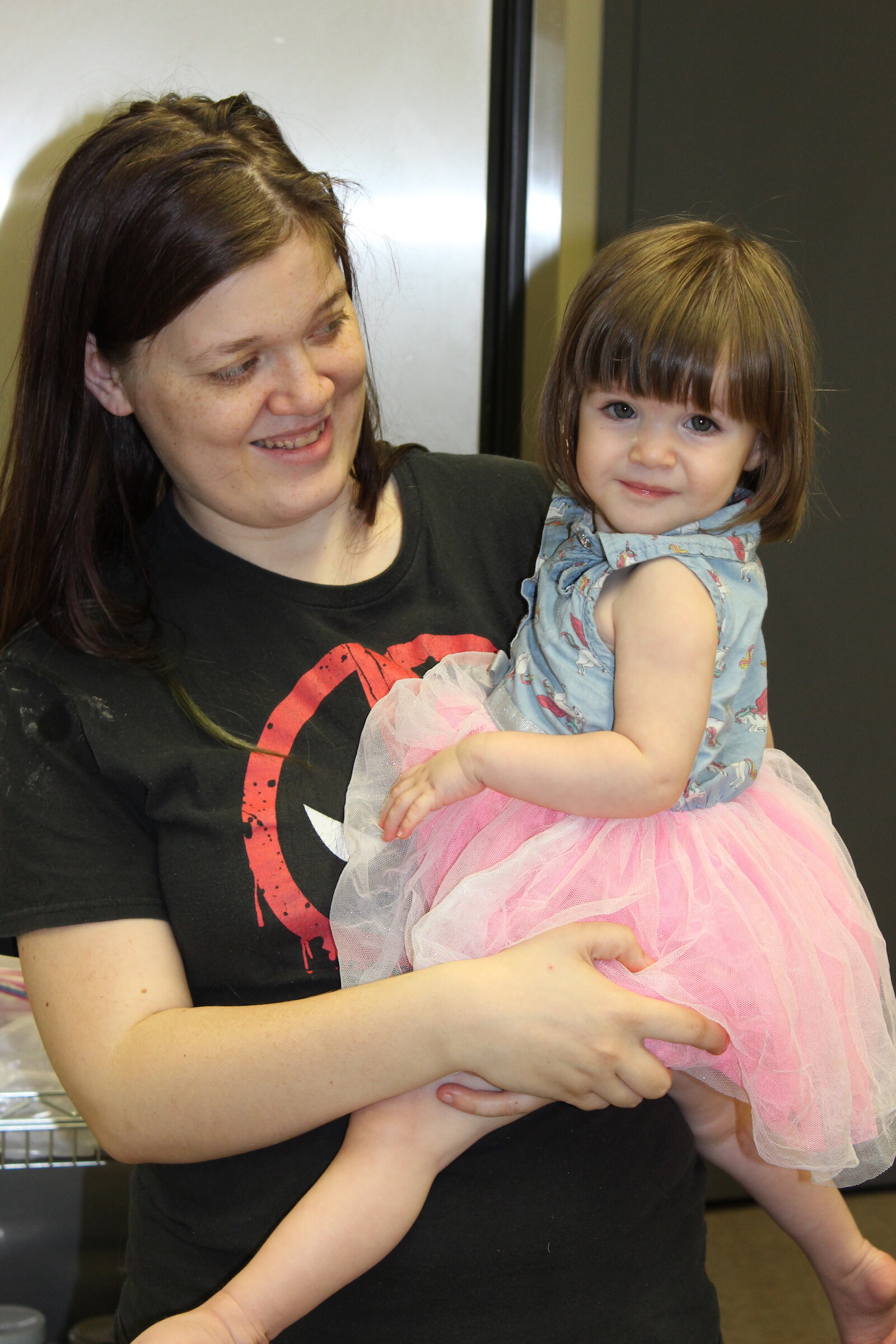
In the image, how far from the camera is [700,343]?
971 mm

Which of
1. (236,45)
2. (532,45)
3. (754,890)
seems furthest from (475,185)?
(754,890)

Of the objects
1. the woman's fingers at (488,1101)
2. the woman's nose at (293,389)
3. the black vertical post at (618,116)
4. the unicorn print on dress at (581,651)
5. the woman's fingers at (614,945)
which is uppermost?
the black vertical post at (618,116)

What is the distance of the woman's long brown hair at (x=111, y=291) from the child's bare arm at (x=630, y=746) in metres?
0.25

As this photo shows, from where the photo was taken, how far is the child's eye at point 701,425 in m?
1.00

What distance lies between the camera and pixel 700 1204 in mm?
1109

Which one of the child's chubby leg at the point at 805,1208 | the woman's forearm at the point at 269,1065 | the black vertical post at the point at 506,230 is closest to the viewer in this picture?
the woman's forearm at the point at 269,1065

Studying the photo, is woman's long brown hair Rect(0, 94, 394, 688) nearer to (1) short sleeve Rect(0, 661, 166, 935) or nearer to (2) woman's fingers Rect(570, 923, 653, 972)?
(1) short sleeve Rect(0, 661, 166, 935)

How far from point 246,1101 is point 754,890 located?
449mm

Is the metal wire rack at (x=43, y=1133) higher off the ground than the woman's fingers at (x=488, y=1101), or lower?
lower

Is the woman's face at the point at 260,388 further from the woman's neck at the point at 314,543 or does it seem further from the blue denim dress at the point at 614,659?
the blue denim dress at the point at 614,659

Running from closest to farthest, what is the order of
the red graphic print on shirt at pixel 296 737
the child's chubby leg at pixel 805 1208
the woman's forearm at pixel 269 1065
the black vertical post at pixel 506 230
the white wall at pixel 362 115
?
1. the woman's forearm at pixel 269 1065
2. the red graphic print on shirt at pixel 296 737
3. the child's chubby leg at pixel 805 1208
4. the white wall at pixel 362 115
5. the black vertical post at pixel 506 230

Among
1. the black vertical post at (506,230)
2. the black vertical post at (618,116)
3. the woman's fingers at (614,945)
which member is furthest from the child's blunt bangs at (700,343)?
the black vertical post at (506,230)

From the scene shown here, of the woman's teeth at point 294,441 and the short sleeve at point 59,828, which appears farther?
the woman's teeth at point 294,441

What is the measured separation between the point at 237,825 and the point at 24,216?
1230 mm
